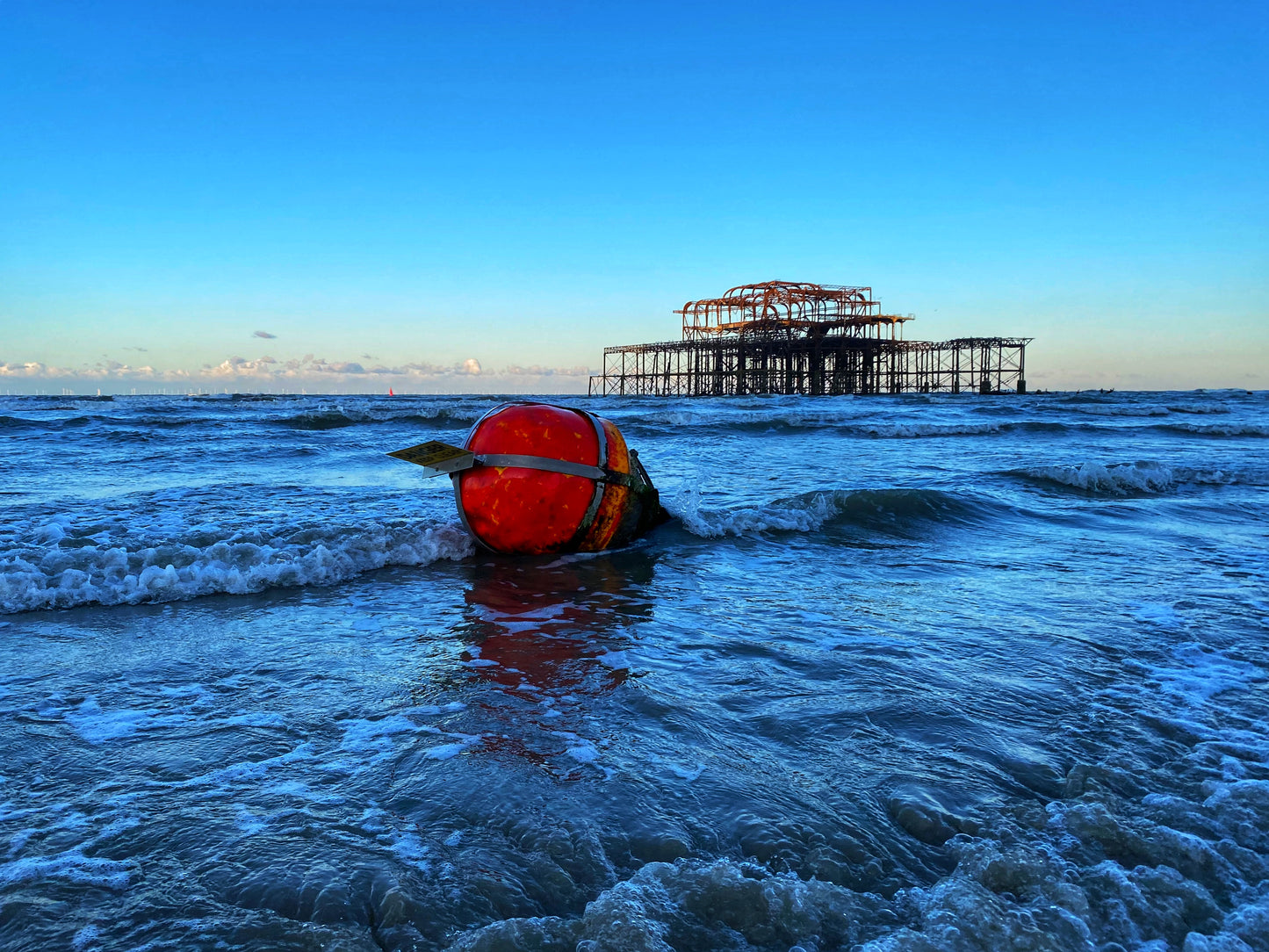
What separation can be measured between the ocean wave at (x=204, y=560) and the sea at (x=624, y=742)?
0.02m

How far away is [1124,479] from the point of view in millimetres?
8672

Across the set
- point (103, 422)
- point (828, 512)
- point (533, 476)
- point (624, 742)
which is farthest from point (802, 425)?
point (624, 742)

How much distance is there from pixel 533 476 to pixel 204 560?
1900 millimetres

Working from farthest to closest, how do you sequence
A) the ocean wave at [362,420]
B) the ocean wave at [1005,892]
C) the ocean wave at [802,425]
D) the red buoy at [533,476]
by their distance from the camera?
the ocean wave at [362,420] < the ocean wave at [802,425] < the red buoy at [533,476] < the ocean wave at [1005,892]

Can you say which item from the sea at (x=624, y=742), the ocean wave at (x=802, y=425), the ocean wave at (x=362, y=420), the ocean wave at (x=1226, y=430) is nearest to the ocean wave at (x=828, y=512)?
the sea at (x=624, y=742)

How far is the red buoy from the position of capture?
4.78 m

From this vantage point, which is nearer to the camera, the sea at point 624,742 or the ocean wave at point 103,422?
the sea at point 624,742

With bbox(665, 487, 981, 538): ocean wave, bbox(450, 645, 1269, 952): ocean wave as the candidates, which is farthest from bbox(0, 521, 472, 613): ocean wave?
bbox(450, 645, 1269, 952): ocean wave

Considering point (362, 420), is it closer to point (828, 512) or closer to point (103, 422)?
point (103, 422)

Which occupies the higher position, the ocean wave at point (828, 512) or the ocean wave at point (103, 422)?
the ocean wave at point (103, 422)

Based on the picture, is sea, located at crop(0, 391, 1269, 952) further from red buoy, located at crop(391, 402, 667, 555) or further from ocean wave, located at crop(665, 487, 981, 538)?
ocean wave, located at crop(665, 487, 981, 538)

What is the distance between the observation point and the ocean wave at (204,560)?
394 centimetres

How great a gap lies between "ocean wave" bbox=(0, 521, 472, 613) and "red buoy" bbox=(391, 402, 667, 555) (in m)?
0.51

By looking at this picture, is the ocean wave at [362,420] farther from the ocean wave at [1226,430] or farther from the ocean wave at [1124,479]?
the ocean wave at [1226,430]
